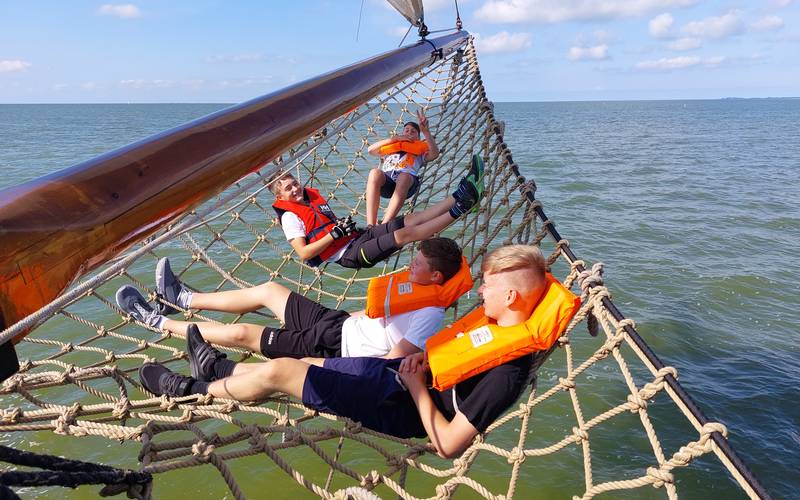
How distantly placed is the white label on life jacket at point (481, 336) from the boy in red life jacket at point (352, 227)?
4.13ft

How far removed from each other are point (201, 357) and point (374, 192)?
6.94ft

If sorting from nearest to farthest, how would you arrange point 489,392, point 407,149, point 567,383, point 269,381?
1. point 489,392
2. point 567,383
3. point 269,381
4. point 407,149

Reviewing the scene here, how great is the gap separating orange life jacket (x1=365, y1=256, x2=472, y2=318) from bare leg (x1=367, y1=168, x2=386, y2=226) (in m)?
1.54

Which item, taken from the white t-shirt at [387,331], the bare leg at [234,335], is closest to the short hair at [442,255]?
the white t-shirt at [387,331]

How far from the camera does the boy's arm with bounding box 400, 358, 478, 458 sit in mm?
1689

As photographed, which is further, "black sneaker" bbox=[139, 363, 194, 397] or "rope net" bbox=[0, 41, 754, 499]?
"black sneaker" bbox=[139, 363, 194, 397]

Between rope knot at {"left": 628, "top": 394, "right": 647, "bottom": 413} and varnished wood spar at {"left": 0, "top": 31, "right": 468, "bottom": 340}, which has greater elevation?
varnished wood spar at {"left": 0, "top": 31, "right": 468, "bottom": 340}

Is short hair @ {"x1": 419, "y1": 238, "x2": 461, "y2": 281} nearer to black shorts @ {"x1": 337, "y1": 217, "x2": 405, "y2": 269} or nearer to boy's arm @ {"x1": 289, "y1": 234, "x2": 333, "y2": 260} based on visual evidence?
black shorts @ {"x1": 337, "y1": 217, "x2": 405, "y2": 269}

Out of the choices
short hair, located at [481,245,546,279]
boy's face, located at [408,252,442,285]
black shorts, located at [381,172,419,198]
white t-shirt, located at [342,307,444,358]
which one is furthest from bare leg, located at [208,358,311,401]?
black shorts, located at [381,172,419,198]

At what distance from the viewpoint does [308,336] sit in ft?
8.02

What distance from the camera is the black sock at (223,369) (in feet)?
6.93

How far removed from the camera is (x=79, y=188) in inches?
29.3

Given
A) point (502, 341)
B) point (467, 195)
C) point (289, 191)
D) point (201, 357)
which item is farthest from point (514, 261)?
point (289, 191)

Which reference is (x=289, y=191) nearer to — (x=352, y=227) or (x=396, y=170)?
(x=352, y=227)
